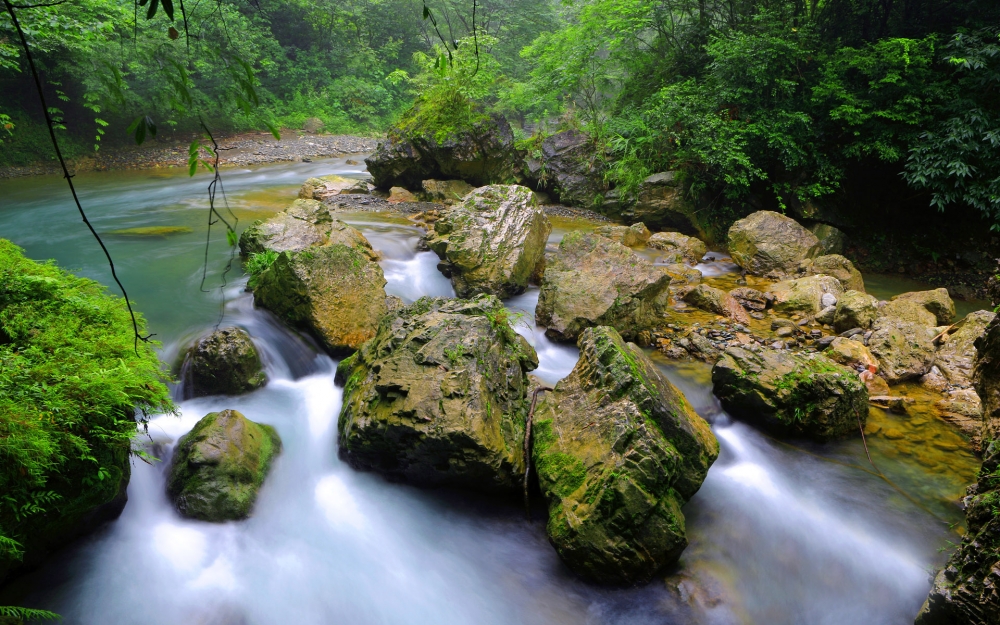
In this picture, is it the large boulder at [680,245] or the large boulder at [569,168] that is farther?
the large boulder at [569,168]

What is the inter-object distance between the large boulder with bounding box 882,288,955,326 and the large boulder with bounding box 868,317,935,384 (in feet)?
1.50

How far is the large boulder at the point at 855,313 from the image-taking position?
6988 millimetres

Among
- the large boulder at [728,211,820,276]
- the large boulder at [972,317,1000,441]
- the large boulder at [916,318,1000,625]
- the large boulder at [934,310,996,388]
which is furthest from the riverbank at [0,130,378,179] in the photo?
the large boulder at [916,318,1000,625]

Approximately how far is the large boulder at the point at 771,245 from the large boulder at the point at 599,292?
3.11m

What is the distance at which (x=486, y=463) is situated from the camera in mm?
4082

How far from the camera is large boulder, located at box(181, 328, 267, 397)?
5395mm

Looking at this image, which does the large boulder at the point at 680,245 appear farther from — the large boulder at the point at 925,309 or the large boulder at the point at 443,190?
the large boulder at the point at 443,190

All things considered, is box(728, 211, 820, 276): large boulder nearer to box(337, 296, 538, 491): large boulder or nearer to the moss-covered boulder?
box(337, 296, 538, 491): large boulder

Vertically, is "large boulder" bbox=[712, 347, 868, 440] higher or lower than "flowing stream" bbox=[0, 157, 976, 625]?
higher

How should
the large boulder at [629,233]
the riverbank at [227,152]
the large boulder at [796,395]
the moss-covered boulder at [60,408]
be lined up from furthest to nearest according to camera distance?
the riverbank at [227,152] < the large boulder at [629,233] < the large boulder at [796,395] < the moss-covered boulder at [60,408]

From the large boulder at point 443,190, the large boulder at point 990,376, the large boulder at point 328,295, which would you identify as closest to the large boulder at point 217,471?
the large boulder at point 328,295

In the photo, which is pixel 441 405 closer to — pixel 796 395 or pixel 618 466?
pixel 618 466

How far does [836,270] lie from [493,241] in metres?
5.62

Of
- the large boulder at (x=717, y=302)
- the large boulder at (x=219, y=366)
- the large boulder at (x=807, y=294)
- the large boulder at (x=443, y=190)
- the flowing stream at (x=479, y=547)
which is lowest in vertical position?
the flowing stream at (x=479, y=547)
